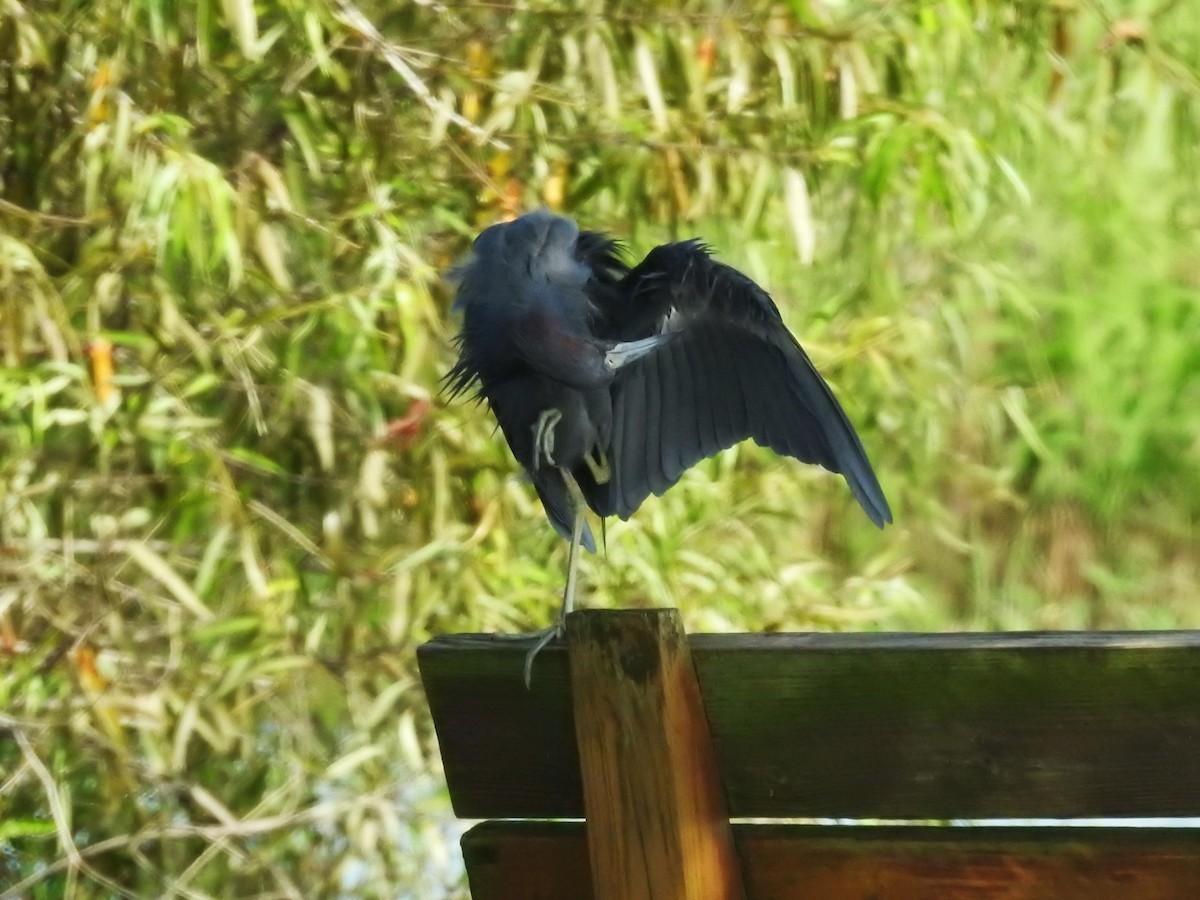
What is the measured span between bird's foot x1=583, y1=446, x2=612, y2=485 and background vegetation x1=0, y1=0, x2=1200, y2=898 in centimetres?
67

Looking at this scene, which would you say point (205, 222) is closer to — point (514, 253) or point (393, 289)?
point (393, 289)

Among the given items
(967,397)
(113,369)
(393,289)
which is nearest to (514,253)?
(393,289)

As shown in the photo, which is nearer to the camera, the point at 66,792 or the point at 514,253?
the point at 514,253

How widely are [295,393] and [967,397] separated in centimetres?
188

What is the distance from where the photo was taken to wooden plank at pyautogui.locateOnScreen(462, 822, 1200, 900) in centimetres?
120

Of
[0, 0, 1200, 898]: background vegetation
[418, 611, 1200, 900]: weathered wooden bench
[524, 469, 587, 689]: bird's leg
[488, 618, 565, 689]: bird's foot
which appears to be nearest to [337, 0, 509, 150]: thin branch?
[0, 0, 1200, 898]: background vegetation

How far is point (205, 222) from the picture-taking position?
279cm

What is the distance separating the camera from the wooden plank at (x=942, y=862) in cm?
120

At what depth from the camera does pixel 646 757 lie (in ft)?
4.12

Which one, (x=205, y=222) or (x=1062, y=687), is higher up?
(x=205, y=222)

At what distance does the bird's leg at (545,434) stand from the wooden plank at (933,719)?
754 millimetres

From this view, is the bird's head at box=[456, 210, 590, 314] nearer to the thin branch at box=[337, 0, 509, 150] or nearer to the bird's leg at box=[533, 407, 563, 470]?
the bird's leg at box=[533, 407, 563, 470]

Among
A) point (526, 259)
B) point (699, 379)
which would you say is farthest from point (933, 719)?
point (526, 259)

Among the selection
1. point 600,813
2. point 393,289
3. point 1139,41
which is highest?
point 1139,41
